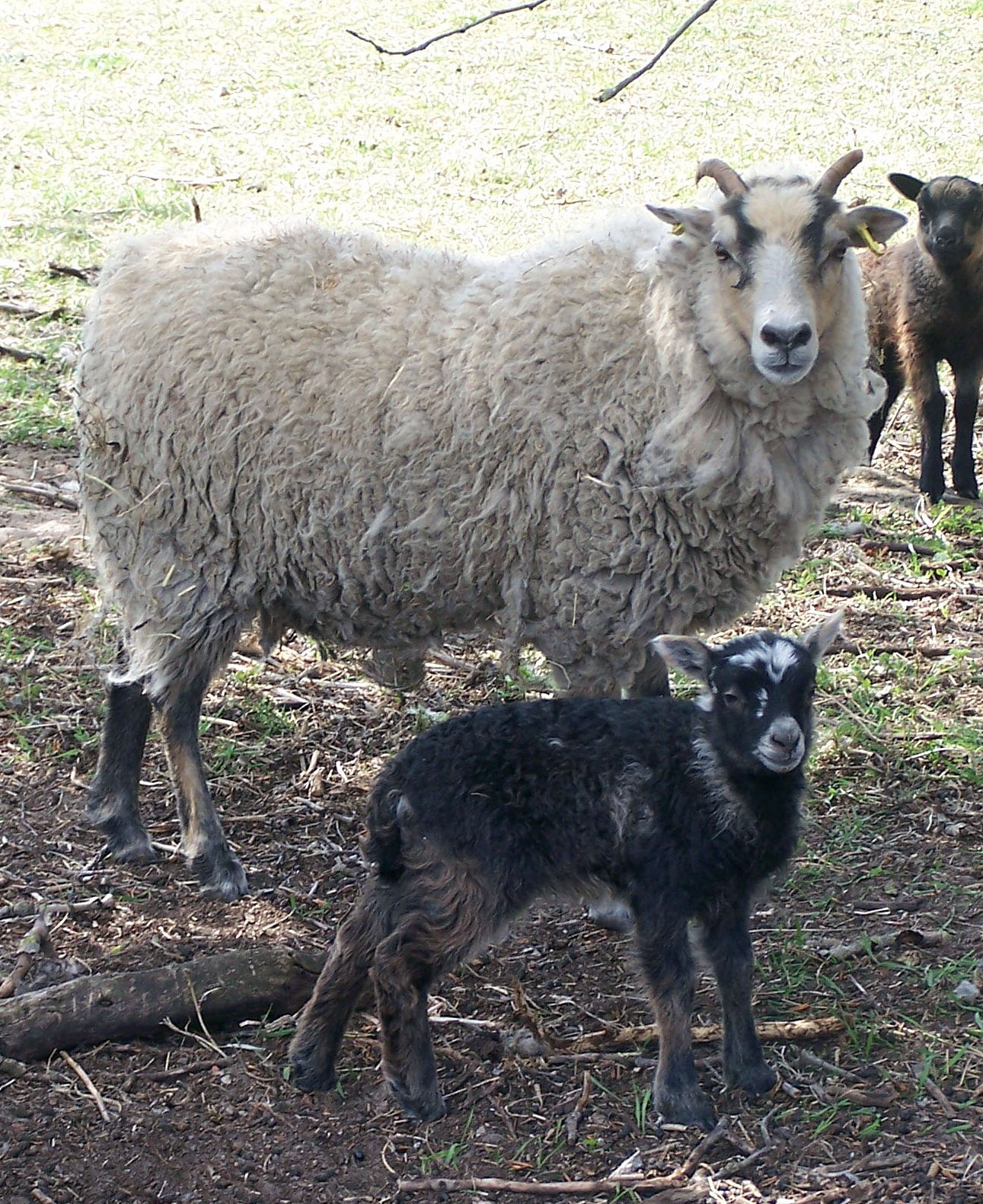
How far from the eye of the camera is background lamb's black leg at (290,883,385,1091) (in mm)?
3447

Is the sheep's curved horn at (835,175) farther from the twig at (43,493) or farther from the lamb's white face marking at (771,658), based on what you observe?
the twig at (43,493)

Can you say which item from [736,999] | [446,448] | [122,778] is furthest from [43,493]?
[736,999]

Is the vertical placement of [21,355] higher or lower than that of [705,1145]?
higher

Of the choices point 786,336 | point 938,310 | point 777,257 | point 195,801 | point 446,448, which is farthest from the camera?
point 938,310

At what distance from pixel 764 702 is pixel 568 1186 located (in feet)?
3.86

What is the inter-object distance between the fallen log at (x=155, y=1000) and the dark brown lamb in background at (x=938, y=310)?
191 inches

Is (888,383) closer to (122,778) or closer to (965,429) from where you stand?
(965,429)

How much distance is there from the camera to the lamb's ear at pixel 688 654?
11.8 feet

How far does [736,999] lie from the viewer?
341cm

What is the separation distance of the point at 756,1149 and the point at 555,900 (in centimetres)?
76

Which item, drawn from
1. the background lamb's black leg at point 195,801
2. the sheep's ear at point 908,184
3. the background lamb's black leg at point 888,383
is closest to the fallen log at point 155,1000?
the background lamb's black leg at point 195,801

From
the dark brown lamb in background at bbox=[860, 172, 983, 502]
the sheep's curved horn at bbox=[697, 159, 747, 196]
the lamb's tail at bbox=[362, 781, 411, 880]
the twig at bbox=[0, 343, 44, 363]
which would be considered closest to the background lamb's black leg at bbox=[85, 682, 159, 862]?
the lamb's tail at bbox=[362, 781, 411, 880]

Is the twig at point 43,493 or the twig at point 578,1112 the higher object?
the twig at point 43,493

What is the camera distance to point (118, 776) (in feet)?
15.3
